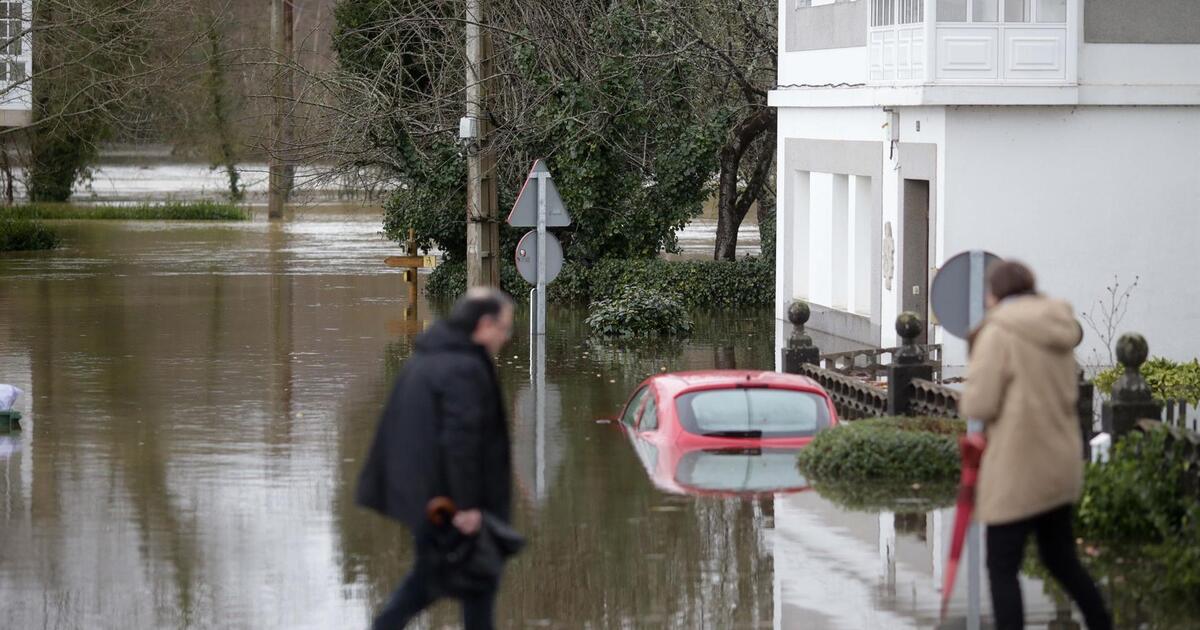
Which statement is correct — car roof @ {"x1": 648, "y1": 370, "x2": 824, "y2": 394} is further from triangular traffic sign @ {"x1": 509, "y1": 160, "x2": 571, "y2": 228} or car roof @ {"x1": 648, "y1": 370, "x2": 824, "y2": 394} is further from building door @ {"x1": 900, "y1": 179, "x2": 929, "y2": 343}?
building door @ {"x1": 900, "y1": 179, "x2": 929, "y2": 343}

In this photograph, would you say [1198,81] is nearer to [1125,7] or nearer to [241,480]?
[1125,7]

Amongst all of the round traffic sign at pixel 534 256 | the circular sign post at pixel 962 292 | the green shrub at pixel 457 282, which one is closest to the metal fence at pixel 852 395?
the round traffic sign at pixel 534 256

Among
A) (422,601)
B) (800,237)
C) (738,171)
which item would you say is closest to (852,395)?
(422,601)

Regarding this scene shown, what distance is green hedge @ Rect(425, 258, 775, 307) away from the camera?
105 ft

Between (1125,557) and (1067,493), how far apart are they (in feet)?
10.1

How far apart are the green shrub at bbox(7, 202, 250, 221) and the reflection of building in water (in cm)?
5331

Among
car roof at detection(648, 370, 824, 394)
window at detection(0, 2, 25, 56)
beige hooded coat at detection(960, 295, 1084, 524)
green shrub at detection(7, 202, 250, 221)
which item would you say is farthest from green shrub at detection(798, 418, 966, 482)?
green shrub at detection(7, 202, 250, 221)

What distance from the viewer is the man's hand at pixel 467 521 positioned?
7.08m

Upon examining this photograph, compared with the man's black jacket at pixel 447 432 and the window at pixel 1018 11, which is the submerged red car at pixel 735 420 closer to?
the man's black jacket at pixel 447 432

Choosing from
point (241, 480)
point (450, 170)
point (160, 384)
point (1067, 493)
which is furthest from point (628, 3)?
point (1067, 493)

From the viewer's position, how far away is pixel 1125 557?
10.2 meters

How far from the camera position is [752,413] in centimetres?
1416

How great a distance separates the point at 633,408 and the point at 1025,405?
29.4 feet

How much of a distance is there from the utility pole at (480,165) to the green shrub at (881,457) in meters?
14.1
